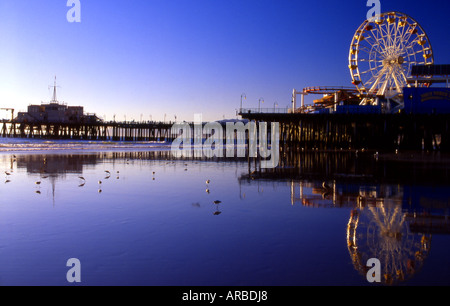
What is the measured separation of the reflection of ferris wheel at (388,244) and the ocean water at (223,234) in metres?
0.02

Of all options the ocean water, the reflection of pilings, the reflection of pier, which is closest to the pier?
the reflection of pier

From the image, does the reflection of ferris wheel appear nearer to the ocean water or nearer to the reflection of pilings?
the ocean water

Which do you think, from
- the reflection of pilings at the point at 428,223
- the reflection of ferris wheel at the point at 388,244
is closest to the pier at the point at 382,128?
the reflection of pilings at the point at 428,223

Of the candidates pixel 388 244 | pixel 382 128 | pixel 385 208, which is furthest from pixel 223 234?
pixel 382 128

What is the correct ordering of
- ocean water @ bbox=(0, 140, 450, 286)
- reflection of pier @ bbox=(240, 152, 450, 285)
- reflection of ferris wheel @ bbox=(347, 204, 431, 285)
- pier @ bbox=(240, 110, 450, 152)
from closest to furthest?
ocean water @ bbox=(0, 140, 450, 286), reflection of ferris wheel @ bbox=(347, 204, 431, 285), reflection of pier @ bbox=(240, 152, 450, 285), pier @ bbox=(240, 110, 450, 152)

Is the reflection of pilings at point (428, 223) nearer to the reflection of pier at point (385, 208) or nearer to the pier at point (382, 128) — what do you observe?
the reflection of pier at point (385, 208)

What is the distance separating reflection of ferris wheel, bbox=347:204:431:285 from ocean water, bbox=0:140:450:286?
19 mm

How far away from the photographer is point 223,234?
26.0ft

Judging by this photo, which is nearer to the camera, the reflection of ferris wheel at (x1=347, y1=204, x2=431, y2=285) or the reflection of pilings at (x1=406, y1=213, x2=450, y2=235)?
the reflection of ferris wheel at (x1=347, y1=204, x2=431, y2=285)

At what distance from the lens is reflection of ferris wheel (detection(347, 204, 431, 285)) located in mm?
5855

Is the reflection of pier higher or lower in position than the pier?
lower

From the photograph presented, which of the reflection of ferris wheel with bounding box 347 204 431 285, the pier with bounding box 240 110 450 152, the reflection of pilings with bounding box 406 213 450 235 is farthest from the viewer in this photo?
the pier with bounding box 240 110 450 152

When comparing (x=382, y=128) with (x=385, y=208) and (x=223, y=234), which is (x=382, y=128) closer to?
(x=385, y=208)

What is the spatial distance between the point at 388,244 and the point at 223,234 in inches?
116
